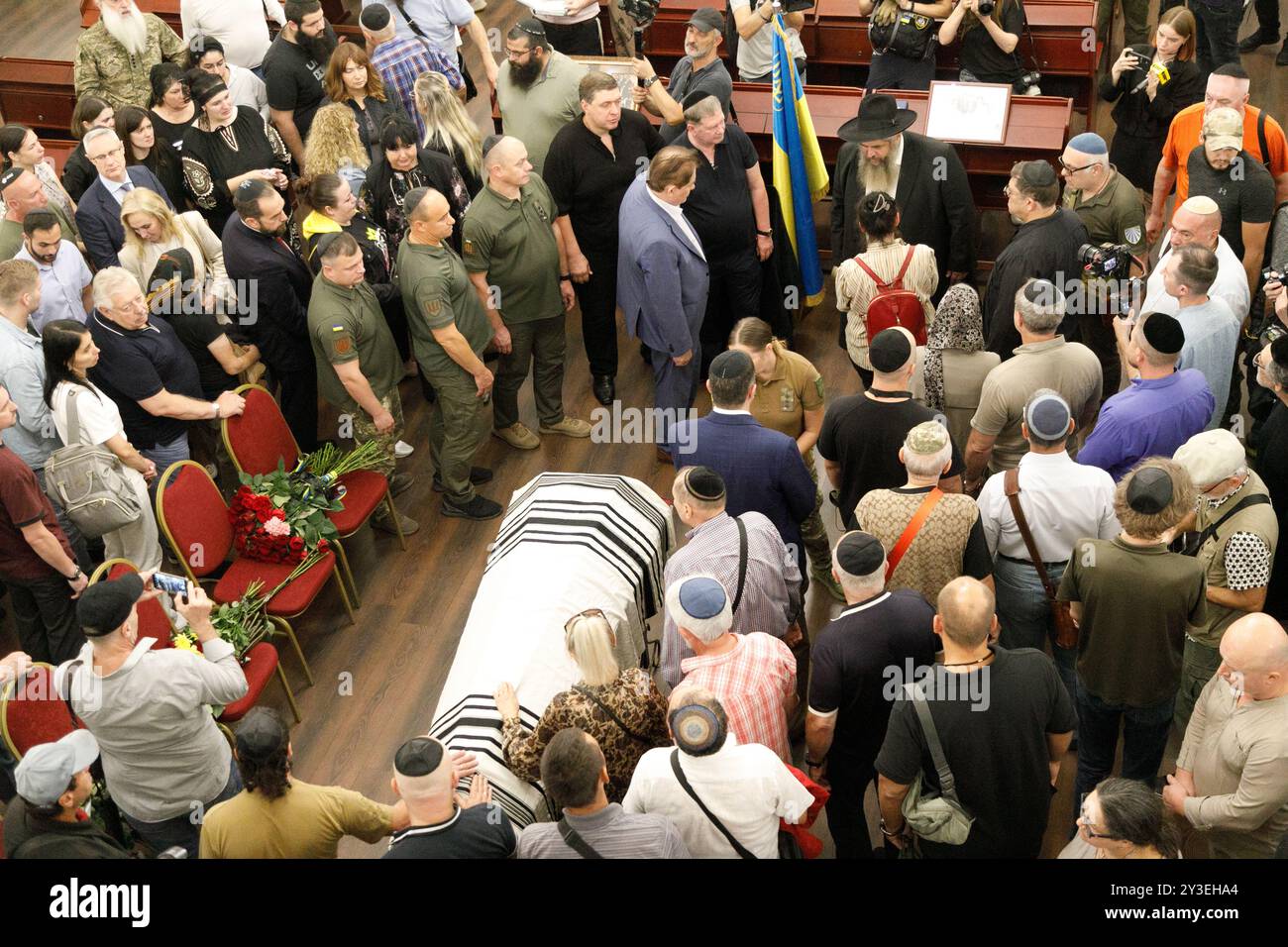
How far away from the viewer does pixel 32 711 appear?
4383 millimetres

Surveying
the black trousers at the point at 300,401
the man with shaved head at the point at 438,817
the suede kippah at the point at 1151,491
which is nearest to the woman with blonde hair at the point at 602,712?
the man with shaved head at the point at 438,817

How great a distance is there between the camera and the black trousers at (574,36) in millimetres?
7906

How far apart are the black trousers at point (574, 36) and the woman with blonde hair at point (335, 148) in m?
1.98

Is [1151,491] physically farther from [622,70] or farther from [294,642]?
[622,70]

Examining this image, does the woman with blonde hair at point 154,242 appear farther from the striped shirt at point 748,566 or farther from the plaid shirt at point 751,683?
the plaid shirt at point 751,683

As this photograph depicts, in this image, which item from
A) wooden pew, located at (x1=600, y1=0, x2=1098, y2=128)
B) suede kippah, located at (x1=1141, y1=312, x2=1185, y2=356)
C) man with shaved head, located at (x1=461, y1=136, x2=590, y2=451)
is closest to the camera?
suede kippah, located at (x1=1141, y1=312, x2=1185, y2=356)

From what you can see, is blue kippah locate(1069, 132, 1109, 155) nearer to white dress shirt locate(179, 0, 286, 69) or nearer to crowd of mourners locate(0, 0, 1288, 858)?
crowd of mourners locate(0, 0, 1288, 858)

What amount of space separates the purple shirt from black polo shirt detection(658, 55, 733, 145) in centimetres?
278

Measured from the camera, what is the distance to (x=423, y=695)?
5406 mm

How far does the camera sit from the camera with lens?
547 cm

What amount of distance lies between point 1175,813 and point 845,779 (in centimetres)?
100

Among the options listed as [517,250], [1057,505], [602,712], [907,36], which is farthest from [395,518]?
[907,36]

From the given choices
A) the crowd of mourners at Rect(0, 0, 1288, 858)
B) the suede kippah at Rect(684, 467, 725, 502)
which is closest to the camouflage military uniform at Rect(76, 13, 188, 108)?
the crowd of mourners at Rect(0, 0, 1288, 858)
